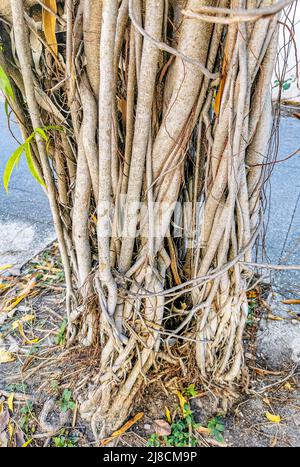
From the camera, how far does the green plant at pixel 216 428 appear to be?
113 centimetres

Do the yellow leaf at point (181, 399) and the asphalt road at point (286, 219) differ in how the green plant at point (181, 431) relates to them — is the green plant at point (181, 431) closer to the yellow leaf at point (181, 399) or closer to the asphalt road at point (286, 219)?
the yellow leaf at point (181, 399)

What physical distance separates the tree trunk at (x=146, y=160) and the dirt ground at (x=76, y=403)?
57mm

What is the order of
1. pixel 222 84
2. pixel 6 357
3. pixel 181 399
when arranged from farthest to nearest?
pixel 6 357 → pixel 181 399 → pixel 222 84

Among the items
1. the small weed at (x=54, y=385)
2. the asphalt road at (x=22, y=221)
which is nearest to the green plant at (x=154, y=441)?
the small weed at (x=54, y=385)

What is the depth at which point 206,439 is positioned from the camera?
3.69 ft

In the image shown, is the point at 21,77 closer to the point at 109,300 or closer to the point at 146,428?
the point at 109,300

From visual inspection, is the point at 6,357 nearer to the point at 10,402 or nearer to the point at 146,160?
the point at 10,402

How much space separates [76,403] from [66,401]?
0.11ft

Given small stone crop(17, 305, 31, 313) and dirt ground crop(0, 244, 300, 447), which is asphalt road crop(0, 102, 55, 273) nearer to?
small stone crop(17, 305, 31, 313)

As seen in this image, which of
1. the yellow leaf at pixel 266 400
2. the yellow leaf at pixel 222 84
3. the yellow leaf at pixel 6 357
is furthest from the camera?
the yellow leaf at pixel 6 357

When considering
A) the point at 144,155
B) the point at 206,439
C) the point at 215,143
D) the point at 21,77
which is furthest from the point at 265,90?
the point at 206,439

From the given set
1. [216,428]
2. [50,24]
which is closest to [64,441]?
[216,428]

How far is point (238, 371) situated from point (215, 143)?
76 centimetres

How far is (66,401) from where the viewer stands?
1.20m
